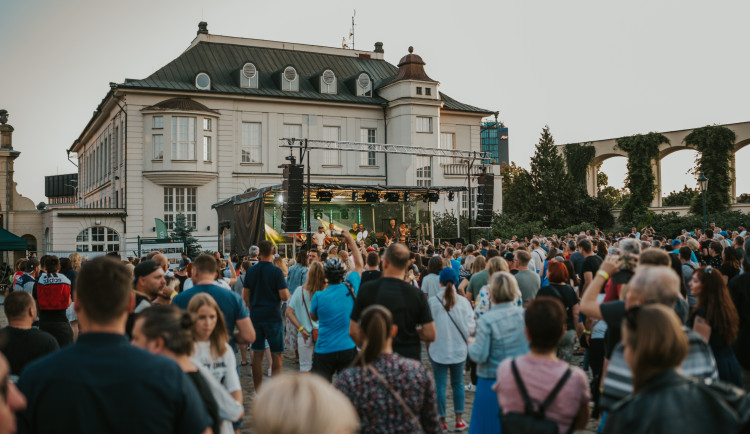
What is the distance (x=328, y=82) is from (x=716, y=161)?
1029 inches

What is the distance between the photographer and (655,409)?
8.68ft

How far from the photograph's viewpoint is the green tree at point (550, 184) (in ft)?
144

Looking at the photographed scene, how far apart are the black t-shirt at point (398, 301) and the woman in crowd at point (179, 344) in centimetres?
197

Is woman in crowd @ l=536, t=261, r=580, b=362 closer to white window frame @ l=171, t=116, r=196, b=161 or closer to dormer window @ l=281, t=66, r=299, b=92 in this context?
white window frame @ l=171, t=116, r=196, b=161

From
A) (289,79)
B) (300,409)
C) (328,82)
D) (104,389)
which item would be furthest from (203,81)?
(300,409)

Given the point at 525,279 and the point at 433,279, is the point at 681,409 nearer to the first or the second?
the point at 525,279

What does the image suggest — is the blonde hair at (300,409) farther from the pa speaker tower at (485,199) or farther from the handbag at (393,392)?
the pa speaker tower at (485,199)

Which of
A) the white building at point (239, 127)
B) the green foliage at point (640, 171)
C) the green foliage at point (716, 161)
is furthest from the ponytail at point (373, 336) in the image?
the green foliage at point (640, 171)

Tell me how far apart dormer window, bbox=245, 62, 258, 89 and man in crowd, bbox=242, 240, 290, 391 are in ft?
108

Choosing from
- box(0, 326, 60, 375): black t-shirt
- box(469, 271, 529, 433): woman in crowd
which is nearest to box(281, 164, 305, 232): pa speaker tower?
box(0, 326, 60, 375): black t-shirt

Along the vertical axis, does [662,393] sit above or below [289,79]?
below

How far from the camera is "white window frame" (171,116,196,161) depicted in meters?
35.7

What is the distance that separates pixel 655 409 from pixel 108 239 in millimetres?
38267

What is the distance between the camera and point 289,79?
40.7m
